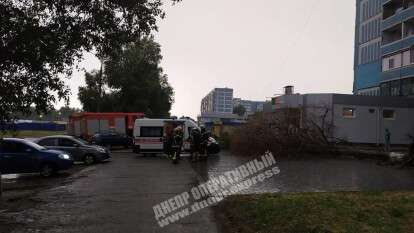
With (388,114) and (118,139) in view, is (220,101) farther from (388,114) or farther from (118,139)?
(388,114)

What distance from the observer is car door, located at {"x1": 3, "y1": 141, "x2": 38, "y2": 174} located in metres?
19.3

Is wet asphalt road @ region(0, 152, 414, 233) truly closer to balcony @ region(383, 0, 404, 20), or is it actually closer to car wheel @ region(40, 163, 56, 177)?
car wheel @ region(40, 163, 56, 177)

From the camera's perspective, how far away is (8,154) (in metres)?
19.3

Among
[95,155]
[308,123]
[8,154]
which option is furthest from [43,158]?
[308,123]

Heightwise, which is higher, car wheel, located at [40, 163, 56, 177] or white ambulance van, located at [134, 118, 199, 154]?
white ambulance van, located at [134, 118, 199, 154]

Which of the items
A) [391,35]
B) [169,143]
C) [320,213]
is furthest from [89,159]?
[391,35]

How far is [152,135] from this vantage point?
31.0m

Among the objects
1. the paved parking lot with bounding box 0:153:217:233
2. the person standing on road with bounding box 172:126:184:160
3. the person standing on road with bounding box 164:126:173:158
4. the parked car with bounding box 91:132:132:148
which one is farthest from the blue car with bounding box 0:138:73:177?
the parked car with bounding box 91:132:132:148

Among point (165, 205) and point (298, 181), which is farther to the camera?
point (298, 181)

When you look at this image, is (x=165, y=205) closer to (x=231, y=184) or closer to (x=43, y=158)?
(x=231, y=184)

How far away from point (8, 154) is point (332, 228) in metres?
14.9

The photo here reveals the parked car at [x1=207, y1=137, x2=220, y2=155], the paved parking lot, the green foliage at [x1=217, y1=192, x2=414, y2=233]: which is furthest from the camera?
the parked car at [x1=207, y1=137, x2=220, y2=155]

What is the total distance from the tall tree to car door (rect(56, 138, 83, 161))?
1350 centimetres

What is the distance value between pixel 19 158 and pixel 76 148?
5.72m
